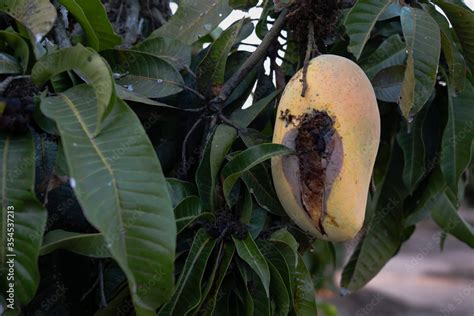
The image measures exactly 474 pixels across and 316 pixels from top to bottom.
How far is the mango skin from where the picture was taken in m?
0.86

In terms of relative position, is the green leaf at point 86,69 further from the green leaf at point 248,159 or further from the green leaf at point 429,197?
the green leaf at point 429,197

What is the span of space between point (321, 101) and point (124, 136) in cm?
27

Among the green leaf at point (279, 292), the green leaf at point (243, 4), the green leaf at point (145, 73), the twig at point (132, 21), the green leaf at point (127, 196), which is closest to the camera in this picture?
the green leaf at point (127, 196)

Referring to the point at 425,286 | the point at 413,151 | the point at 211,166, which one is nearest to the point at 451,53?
the point at 413,151

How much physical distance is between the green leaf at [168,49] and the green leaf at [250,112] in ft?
0.40

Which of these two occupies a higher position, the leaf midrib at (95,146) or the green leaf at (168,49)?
the leaf midrib at (95,146)

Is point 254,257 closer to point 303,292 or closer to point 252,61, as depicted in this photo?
point 303,292

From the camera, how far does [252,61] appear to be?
1.05 metres

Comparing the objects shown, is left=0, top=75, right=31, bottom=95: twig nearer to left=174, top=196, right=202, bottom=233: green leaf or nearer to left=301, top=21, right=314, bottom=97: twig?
left=174, top=196, right=202, bottom=233: green leaf

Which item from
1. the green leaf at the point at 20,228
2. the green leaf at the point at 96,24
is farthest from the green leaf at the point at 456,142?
the green leaf at the point at 20,228

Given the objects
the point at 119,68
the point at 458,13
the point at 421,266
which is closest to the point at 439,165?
the point at 458,13

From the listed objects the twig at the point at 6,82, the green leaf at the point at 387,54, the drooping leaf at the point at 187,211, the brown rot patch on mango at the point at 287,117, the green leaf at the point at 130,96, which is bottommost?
the drooping leaf at the point at 187,211

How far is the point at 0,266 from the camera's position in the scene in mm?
756

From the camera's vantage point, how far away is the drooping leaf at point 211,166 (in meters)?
0.90
